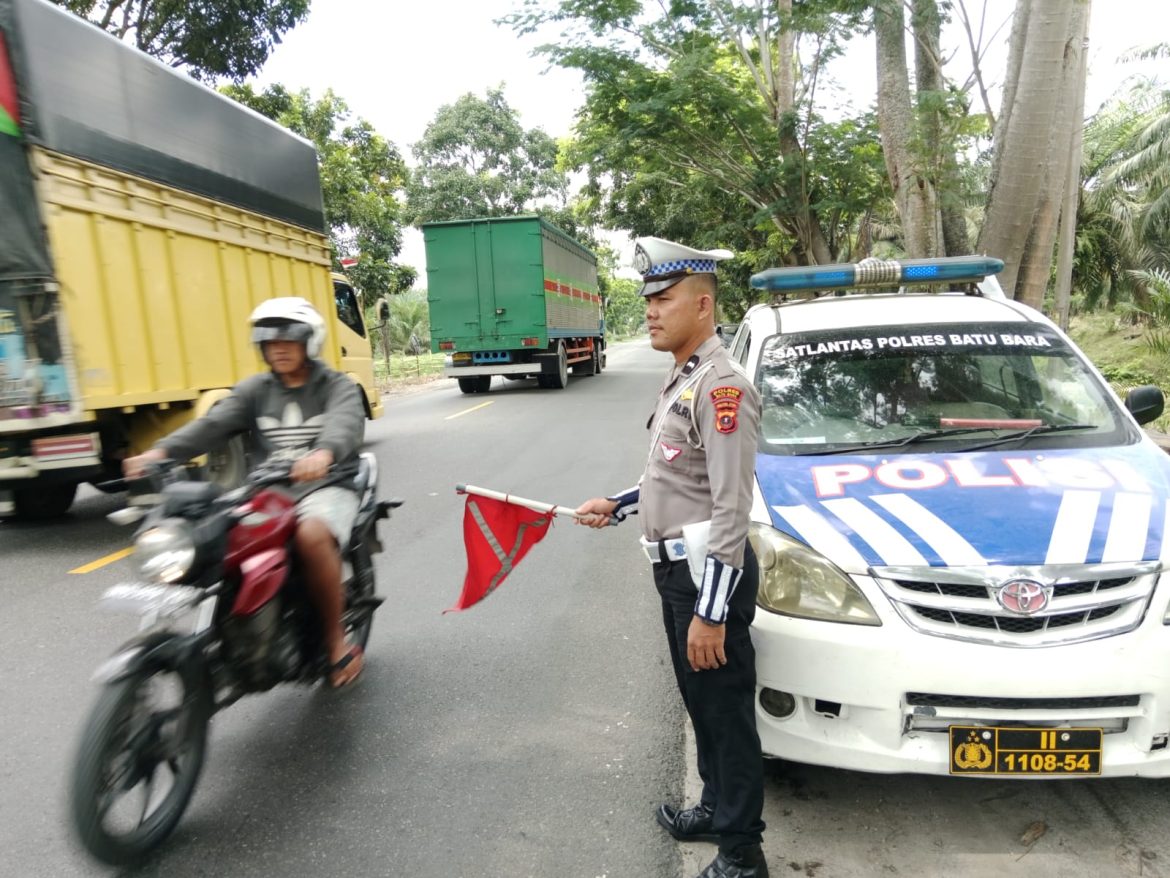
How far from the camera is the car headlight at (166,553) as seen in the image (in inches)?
96.8

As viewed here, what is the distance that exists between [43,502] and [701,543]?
6993mm

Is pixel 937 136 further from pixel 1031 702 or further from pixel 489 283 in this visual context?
pixel 489 283

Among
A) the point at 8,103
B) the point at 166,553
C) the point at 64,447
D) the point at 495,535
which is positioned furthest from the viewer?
the point at 64,447

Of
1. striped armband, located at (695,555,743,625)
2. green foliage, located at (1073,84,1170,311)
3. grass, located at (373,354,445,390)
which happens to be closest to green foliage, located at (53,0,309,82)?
grass, located at (373,354,445,390)

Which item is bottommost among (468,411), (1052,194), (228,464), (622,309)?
(622,309)

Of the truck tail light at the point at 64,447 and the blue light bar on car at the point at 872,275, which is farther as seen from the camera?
the truck tail light at the point at 64,447

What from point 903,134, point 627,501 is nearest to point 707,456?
point 627,501

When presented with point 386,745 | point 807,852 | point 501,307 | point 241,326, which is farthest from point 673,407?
point 501,307

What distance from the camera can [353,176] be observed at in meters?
18.0

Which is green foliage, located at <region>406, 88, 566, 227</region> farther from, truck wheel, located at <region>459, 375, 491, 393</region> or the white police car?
A: the white police car

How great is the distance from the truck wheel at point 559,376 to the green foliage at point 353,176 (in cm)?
511

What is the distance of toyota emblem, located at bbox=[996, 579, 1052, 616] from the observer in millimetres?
2336

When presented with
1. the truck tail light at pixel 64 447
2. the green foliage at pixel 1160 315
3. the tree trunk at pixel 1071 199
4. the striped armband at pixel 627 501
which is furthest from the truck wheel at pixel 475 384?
the striped armband at pixel 627 501

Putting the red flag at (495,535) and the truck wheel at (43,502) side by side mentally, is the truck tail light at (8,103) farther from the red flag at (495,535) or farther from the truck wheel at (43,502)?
the red flag at (495,535)
